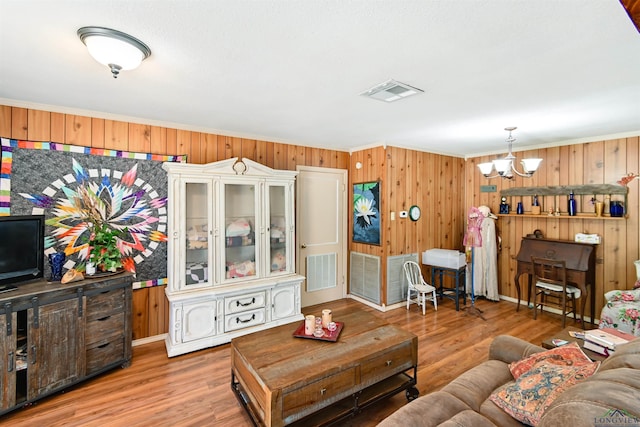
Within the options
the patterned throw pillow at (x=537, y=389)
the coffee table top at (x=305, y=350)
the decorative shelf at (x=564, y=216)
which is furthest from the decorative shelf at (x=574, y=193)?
the coffee table top at (x=305, y=350)

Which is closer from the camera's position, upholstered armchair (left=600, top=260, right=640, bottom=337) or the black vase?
the black vase

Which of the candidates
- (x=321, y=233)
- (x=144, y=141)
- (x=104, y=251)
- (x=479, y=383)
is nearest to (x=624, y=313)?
(x=479, y=383)

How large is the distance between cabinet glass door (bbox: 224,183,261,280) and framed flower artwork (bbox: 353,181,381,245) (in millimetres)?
1736

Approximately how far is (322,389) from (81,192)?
2779 mm

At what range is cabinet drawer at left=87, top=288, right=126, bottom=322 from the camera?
2.53 m

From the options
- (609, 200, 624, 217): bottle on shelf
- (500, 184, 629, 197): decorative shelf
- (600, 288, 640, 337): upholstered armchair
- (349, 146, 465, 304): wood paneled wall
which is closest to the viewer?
(600, 288, 640, 337): upholstered armchair

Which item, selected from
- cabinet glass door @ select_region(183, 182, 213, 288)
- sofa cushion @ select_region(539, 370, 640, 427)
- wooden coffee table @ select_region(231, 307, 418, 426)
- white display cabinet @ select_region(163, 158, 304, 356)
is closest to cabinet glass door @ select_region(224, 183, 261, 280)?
white display cabinet @ select_region(163, 158, 304, 356)

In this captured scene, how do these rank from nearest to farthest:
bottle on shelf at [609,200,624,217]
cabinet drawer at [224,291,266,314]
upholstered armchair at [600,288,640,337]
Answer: upholstered armchair at [600,288,640,337]
cabinet drawer at [224,291,266,314]
bottle on shelf at [609,200,624,217]

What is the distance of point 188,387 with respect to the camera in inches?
98.8

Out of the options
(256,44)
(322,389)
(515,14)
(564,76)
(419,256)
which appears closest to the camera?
(515,14)

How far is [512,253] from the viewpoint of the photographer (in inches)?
186

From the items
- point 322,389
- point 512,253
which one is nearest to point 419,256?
point 512,253

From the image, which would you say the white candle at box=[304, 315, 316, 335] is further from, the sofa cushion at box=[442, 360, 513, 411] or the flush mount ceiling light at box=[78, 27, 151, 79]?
the flush mount ceiling light at box=[78, 27, 151, 79]

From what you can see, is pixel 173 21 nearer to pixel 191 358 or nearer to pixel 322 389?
pixel 322 389
